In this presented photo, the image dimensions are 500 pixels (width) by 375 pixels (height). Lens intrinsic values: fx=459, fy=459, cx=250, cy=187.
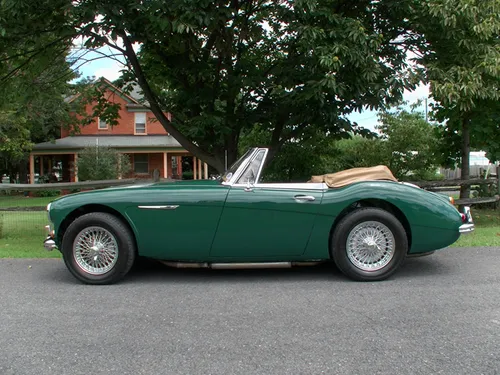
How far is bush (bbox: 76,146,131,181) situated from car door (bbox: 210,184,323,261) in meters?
19.6

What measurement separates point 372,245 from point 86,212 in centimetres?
324

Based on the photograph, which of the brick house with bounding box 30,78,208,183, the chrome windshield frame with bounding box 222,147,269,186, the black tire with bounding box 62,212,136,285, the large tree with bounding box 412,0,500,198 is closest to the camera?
the black tire with bounding box 62,212,136,285

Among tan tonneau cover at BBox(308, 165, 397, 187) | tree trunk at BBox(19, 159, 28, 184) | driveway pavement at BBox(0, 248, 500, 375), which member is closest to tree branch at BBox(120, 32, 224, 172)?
tan tonneau cover at BBox(308, 165, 397, 187)

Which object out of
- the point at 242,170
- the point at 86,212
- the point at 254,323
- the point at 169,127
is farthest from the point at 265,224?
the point at 169,127

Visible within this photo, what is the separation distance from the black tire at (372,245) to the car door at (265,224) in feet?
1.18

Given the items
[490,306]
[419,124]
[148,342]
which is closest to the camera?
[148,342]

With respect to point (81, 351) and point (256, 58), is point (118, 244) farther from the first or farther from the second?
point (256, 58)

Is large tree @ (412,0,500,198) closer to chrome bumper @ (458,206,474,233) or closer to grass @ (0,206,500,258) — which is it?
grass @ (0,206,500,258)

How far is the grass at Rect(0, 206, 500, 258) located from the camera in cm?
692

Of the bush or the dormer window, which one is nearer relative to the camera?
the bush

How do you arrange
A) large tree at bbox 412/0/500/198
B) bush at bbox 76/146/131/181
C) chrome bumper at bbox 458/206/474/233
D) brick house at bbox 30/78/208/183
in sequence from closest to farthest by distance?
1. chrome bumper at bbox 458/206/474/233
2. large tree at bbox 412/0/500/198
3. bush at bbox 76/146/131/181
4. brick house at bbox 30/78/208/183

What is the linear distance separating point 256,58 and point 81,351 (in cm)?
881

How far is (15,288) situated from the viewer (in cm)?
499

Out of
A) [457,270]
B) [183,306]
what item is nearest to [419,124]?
[457,270]
